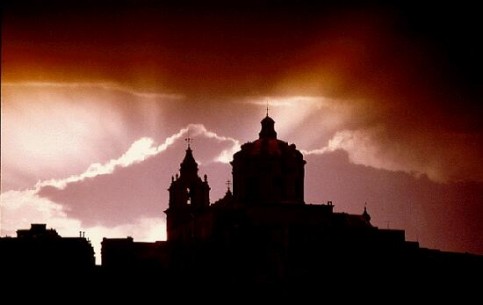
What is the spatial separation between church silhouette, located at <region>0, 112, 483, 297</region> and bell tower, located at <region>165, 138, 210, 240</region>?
1.95 meters

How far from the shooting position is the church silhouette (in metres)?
49.9

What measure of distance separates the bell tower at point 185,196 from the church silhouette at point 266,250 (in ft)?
6.39

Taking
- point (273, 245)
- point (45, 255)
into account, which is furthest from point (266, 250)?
point (45, 255)

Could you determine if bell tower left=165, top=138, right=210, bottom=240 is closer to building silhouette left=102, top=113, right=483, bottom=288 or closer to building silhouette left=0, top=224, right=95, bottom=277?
building silhouette left=102, top=113, right=483, bottom=288

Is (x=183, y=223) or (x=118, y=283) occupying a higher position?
(x=183, y=223)

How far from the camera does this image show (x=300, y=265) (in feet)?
168

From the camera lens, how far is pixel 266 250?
170ft

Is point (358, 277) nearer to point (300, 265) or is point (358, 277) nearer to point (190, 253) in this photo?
point (300, 265)

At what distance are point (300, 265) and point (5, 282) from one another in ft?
52.4

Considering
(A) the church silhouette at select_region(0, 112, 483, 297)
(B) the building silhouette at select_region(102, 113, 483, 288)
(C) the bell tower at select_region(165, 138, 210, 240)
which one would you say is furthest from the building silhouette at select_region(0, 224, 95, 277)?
(C) the bell tower at select_region(165, 138, 210, 240)

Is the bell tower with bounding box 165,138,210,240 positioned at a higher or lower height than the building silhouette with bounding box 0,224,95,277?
higher

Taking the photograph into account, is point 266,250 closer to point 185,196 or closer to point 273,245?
point 273,245

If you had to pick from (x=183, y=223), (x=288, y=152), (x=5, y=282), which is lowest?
Answer: (x=5, y=282)

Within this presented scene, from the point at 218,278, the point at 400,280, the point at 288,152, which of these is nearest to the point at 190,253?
the point at 218,278
